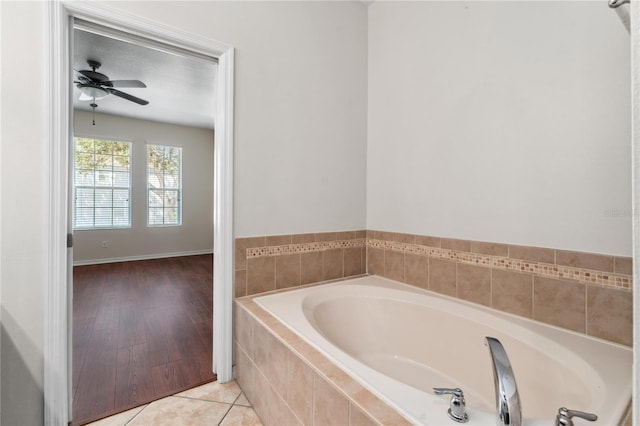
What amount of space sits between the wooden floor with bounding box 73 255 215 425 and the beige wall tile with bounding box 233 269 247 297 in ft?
1.78

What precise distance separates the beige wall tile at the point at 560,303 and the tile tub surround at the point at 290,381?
1054mm

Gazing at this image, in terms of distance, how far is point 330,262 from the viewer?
7.32 feet

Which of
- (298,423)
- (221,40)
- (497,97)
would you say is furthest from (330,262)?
(221,40)

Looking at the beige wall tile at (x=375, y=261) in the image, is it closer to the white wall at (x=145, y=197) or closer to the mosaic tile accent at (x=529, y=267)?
the mosaic tile accent at (x=529, y=267)

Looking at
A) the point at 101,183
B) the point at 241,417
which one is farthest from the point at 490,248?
the point at 101,183

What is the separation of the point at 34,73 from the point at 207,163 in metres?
5.11

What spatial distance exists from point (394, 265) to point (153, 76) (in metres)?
3.51

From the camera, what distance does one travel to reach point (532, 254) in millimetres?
1479

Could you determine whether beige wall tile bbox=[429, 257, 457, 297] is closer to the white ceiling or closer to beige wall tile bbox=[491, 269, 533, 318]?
beige wall tile bbox=[491, 269, 533, 318]

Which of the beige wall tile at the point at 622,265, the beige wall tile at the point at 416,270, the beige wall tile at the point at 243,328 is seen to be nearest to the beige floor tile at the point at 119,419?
the beige wall tile at the point at 243,328

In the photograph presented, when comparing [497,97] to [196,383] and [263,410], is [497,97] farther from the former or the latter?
[196,383]

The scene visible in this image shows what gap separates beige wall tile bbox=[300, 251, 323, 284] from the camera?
210 centimetres

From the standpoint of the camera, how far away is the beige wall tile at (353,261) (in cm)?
233

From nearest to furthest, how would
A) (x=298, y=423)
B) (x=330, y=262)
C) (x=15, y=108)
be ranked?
(x=298, y=423), (x=15, y=108), (x=330, y=262)
